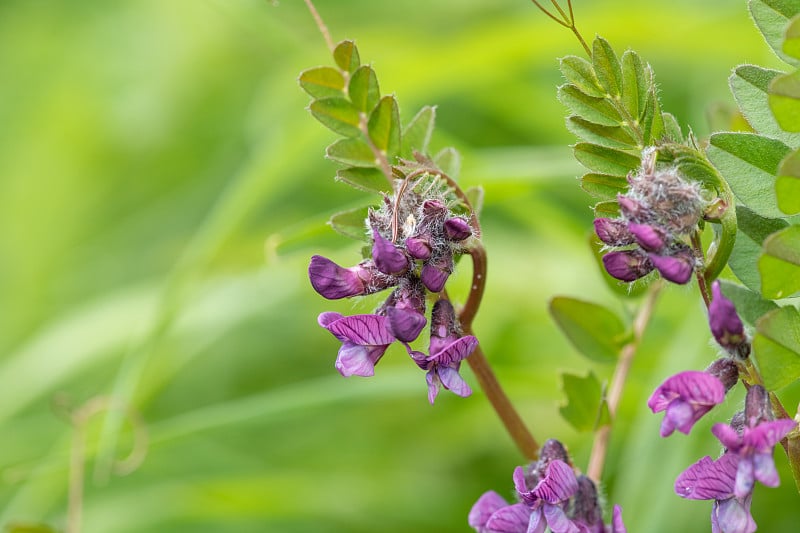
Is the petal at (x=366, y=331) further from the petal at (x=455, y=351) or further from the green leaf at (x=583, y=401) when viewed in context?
the green leaf at (x=583, y=401)

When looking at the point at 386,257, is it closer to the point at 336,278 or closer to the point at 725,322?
the point at 336,278

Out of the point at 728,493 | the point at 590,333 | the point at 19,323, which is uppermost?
the point at 728,493

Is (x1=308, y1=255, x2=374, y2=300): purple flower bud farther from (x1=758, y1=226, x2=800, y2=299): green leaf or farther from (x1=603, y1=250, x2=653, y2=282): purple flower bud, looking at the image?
(x1=758, y1=226, x2=800, y2=299): green leaf

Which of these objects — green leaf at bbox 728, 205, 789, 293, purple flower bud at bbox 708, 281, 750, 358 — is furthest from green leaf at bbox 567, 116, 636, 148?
purple flower bud at bbox 708, 281, 750, 358

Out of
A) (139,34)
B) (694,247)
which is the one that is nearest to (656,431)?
(694,247)

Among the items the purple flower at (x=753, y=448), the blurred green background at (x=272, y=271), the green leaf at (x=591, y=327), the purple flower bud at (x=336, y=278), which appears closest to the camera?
the purple flower at (x=753, y=448)

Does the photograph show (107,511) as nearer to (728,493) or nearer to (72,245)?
(72,245)

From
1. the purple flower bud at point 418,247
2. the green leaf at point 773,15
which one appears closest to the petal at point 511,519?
the purple flower bud at point 418,247
